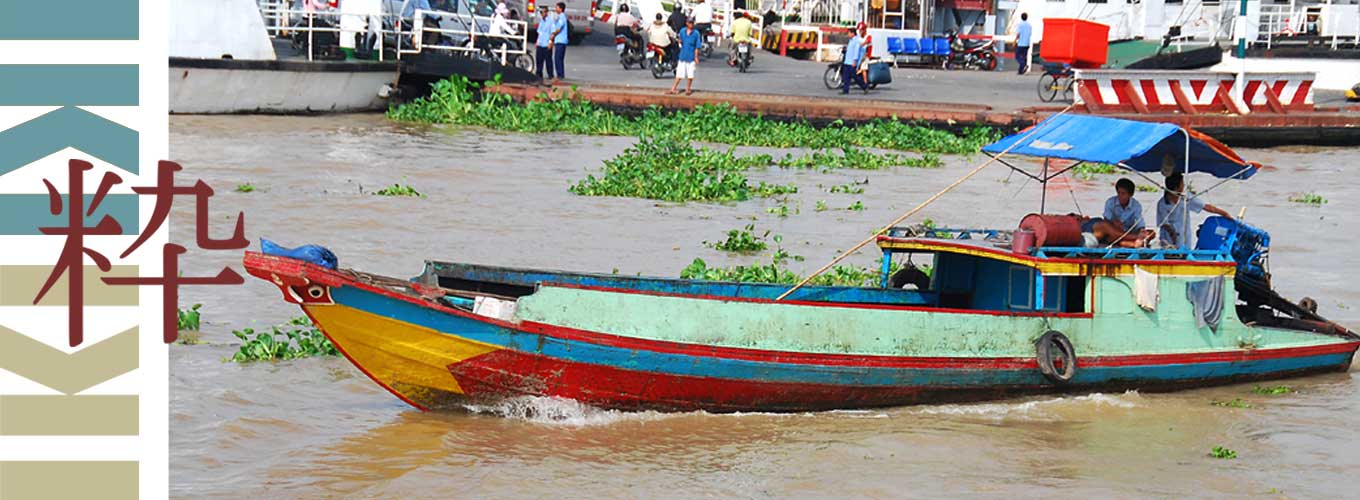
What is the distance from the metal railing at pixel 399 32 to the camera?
86.1ft

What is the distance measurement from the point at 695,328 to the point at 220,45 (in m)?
16.8

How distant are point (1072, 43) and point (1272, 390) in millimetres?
17627

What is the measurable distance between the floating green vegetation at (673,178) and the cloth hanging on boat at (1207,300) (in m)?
7.89

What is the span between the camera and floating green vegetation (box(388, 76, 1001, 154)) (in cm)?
2381

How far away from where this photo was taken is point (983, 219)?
1773 centimetres

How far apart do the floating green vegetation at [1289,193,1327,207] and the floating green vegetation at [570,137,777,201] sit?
6.19 metres

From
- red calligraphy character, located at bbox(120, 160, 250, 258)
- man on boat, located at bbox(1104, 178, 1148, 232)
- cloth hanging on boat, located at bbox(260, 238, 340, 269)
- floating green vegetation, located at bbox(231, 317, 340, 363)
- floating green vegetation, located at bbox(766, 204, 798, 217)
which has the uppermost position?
red calligraphy character, located at bbox(120, 160, 250, 258)

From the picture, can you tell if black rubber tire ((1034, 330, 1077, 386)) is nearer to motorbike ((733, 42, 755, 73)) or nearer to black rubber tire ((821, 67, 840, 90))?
black rubber tire ((821, 67, 840, 90))

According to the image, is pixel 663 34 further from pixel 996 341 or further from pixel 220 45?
pixel 996 341

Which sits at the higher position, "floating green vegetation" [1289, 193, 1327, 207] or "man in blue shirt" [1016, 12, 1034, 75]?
"man in blue shirt" [1016, 12, 1034, 75]

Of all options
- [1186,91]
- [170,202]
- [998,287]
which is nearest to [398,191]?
[998,287]

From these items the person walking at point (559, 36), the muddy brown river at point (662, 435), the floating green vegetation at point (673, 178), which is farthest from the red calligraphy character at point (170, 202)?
the person walking at point (559, 36)

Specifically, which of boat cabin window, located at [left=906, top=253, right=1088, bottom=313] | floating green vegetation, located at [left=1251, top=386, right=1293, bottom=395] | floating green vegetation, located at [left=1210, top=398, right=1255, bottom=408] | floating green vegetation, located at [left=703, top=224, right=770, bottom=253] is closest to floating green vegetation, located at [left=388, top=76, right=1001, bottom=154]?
floating green vegetation, located at [left=703, top=224, right=770, bottom=253]

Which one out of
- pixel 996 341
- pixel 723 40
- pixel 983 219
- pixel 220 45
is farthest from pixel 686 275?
pixel 723 40
